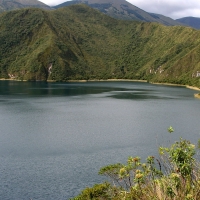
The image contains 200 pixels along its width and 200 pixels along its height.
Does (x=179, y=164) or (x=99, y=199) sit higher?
(x=179, y=164)

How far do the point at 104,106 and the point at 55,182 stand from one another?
7574cm

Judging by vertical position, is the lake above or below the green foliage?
below

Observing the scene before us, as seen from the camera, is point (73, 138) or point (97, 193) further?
point (73, 138)

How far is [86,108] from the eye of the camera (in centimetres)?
11081

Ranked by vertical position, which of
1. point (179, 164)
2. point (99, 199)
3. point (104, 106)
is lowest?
point (104, 106)

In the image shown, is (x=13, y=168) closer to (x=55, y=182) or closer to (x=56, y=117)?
(x=55, y=182)

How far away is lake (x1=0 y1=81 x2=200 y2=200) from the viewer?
4250cm

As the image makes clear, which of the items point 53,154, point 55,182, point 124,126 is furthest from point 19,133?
point 55,182

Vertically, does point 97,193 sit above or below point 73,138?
above

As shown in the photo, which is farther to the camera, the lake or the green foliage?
the lake

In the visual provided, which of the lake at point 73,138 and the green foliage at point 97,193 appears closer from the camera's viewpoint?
the green foliage at point 97,193

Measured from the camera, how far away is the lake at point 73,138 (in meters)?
42.5

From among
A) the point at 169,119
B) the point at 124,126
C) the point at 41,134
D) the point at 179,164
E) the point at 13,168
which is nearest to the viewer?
the point at 179,164

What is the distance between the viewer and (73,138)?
6719cm
